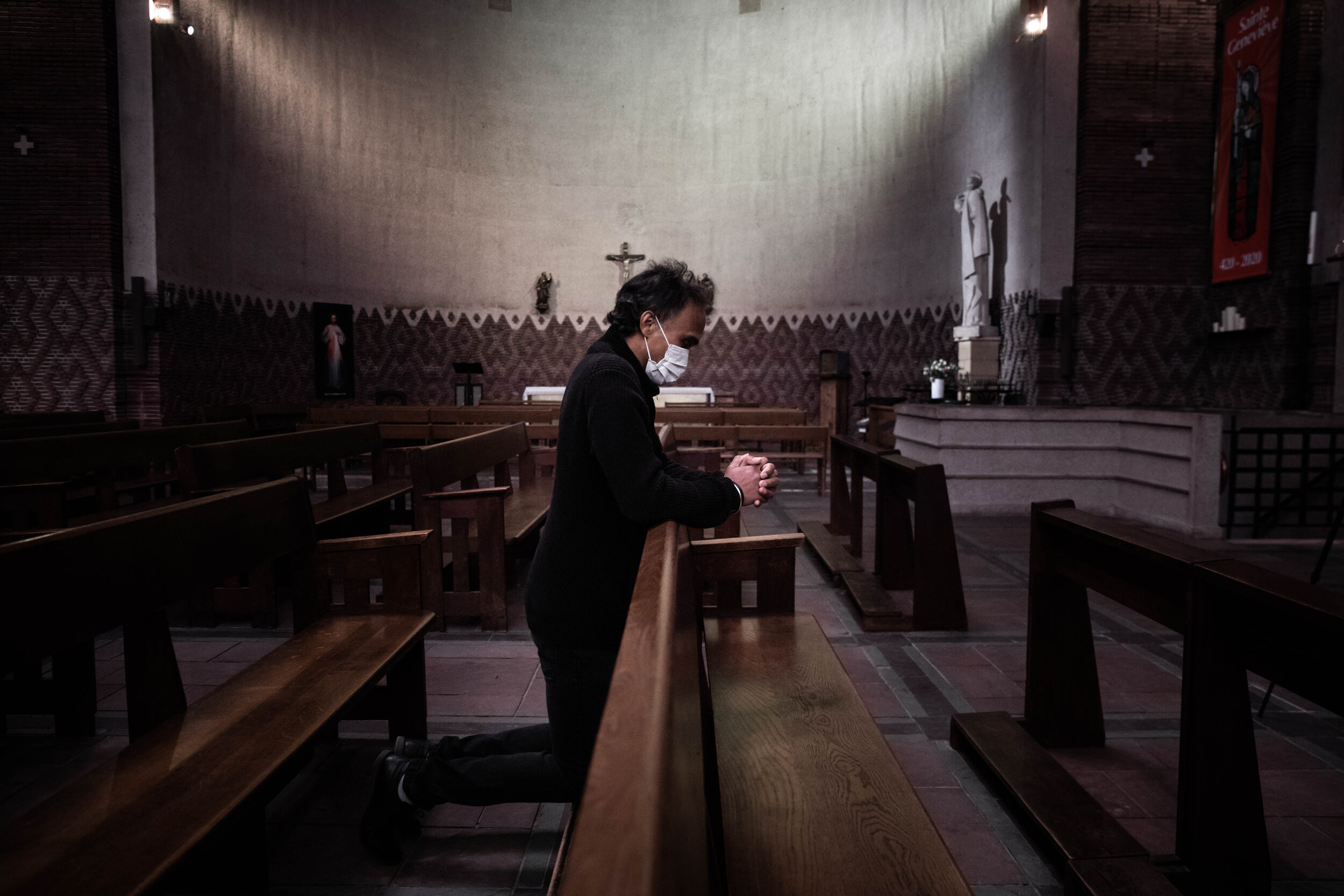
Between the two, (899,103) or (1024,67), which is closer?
(1024,67)

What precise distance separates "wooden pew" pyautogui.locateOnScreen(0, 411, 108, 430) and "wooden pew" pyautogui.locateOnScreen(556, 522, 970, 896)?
20.1 feet

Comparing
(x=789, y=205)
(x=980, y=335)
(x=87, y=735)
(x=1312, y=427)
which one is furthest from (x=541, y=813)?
(x=789, y=205)

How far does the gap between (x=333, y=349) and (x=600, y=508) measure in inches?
527

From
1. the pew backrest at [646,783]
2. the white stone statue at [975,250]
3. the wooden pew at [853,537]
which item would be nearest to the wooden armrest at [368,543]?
the pew backrest at [646,783]

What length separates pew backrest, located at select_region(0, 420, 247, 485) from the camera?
3939 millimetres

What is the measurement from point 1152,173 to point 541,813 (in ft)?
35.3

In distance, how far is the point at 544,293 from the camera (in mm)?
15359

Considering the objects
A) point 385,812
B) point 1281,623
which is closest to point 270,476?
point 385,812

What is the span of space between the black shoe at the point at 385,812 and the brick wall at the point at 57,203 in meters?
10.1

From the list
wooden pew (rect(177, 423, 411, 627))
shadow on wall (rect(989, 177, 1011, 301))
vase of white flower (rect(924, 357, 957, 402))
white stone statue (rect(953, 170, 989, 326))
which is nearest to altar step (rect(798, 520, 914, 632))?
wooden pew (rect(177, 423, 411, 627))

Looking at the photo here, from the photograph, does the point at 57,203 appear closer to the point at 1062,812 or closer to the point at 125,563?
the point at 125,563

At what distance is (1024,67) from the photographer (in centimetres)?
1055

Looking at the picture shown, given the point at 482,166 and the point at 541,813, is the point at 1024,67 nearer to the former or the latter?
the point at 482,166

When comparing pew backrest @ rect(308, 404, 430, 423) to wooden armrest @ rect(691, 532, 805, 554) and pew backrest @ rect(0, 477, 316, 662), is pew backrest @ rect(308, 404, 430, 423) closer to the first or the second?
pew backrest @ rect(0, 477, 316, 662)
